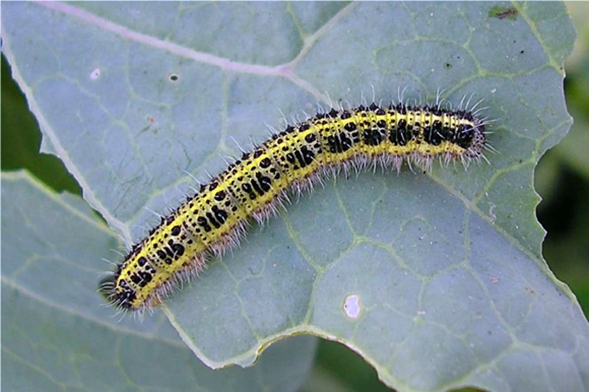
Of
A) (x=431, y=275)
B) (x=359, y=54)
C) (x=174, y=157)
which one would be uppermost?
(x=359, y=54)

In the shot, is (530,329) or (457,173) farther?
(457,173)

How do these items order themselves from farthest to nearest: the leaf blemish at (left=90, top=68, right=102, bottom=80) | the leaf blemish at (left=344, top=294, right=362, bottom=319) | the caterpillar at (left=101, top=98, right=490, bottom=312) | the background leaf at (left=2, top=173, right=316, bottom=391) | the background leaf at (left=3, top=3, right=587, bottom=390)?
the background leaf at (left=2, top=173, right=316, bottom=391) < the leaf blemish at (left=90, top=68, right=102, bottom=80) < the caterpillar at (left=101, top=98, right=490, bottom=312) < the leaf blemish at (left=344, top=294, right=362, bottom=319) < the background leaf at (left=3, top=3, right=587, bottom=390)

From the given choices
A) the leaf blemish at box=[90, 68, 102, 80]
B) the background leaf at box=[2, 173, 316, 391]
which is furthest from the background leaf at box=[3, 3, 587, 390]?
the background leaf at box=[2, 173, 316, 391]

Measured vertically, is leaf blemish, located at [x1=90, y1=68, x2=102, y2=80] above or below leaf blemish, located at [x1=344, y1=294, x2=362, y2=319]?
above

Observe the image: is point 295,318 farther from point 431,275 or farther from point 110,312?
point 110,312

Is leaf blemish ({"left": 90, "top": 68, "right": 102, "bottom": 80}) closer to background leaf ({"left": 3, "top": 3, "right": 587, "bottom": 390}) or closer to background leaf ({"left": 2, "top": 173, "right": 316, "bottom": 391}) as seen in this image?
background leaf ({"left": 3, "top": 3, "right": 587, "bottom": 390})

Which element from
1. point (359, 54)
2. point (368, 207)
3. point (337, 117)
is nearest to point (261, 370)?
point (368, 207)

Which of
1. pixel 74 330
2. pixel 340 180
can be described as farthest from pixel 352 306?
pixel 74 330
